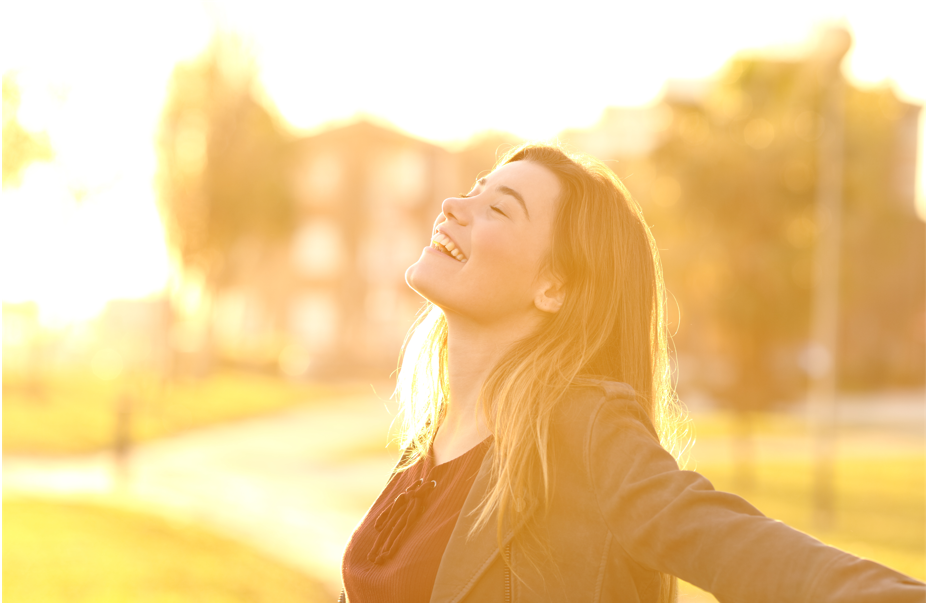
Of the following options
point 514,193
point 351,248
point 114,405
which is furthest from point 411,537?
point 351,248

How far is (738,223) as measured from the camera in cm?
1830

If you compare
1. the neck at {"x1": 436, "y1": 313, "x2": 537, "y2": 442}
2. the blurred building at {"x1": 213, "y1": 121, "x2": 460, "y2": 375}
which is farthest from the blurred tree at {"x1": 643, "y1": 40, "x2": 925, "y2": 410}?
the blurred building at {"x1": 213, "y1": 121, "x2": 460, "y2": 375}

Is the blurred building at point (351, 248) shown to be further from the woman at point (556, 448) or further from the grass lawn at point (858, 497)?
the woman at point (556, 448)

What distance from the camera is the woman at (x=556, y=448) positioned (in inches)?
61.6

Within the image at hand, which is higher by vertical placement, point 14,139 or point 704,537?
point 14,139

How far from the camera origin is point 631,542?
1694 mm

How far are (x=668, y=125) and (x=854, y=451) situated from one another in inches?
322

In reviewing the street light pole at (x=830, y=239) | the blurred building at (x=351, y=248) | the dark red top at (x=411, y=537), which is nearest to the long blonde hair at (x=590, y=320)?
the dark red top at (x=411, y=537)

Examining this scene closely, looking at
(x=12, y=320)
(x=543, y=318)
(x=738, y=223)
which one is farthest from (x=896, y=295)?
(x=543, y=318)

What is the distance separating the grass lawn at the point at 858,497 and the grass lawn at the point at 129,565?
4.40 meters

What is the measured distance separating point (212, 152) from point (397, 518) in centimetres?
3076

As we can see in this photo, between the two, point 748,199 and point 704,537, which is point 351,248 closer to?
point 748,199

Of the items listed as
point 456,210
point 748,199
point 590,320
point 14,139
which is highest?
point 14,139

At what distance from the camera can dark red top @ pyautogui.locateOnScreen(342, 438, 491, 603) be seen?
1.99 meters
